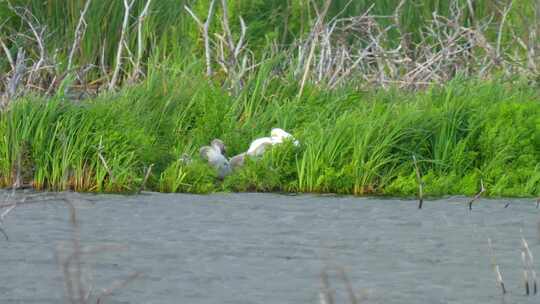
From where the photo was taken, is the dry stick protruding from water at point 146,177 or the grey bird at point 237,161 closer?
the dry stick protruding from water at point 146,177

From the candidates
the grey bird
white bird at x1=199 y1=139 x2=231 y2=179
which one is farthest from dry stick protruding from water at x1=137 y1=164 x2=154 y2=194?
the grey bird

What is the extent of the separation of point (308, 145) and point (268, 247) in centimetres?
309

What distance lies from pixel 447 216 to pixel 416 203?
2.33ft

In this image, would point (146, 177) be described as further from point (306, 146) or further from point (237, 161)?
point (306, 146)

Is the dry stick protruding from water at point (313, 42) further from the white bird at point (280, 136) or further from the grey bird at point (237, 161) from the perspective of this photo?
the grey bird at point (237, 161)

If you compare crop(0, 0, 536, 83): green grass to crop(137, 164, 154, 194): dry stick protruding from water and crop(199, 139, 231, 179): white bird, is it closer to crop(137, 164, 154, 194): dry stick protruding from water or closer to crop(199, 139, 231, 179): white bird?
crop(199, 139, 231, 179): white bird

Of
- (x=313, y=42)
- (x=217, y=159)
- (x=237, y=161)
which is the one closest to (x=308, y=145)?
(x=237, y=161)

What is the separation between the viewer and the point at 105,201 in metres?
10.1

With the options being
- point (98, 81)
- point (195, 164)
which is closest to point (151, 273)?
point (195, 164)

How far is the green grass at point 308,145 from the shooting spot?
10.7m

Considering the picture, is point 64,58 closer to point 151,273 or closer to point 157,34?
point 157,34

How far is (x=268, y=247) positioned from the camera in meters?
8.19

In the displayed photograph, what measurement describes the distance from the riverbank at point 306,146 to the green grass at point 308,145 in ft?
0.04

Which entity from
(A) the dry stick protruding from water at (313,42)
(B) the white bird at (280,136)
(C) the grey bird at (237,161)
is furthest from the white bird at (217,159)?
(A) the dry stick protruding from water at (313,42)
